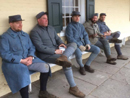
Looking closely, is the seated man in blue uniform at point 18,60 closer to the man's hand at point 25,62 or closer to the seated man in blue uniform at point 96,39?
the man's hand at point 25,62

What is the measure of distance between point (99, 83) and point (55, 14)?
1.79 metres

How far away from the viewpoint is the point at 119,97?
2674mm

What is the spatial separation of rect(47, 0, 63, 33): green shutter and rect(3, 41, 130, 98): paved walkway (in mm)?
1148

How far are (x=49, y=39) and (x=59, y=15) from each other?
2.73 ft

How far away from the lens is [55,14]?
140 inches

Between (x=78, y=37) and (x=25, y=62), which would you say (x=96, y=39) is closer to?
(x=78, y=37)

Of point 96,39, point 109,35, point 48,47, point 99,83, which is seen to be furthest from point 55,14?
point 109,35

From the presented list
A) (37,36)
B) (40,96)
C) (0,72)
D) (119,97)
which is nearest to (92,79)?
(119,97)

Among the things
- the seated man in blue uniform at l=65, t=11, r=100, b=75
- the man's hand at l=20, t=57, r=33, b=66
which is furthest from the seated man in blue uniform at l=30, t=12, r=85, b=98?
the seated man in blue uniform at l=65, t=11, r=100, b=75

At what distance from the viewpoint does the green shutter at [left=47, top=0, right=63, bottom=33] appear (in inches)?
135

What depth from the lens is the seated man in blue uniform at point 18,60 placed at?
232cm

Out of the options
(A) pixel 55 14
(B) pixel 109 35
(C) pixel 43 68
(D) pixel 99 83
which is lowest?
(D) pixel 99 83

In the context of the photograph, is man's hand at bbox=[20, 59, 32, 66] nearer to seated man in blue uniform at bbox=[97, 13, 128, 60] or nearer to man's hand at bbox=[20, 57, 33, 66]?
man's hand at bbox=[20, 57, 33, 66]

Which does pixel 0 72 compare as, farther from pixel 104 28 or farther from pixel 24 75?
pixel 104 28
